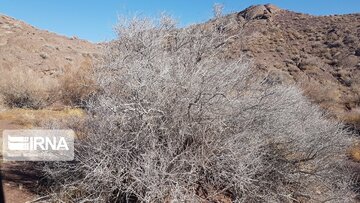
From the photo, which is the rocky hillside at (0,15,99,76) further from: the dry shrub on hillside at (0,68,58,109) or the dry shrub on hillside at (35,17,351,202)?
the dry shrub on hillside at (35,17,351,202)

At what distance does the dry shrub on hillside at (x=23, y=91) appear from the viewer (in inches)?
818

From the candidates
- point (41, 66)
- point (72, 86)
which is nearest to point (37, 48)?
point (41, 66)

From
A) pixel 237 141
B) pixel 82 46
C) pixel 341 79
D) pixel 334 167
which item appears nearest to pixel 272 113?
pixel 237 141

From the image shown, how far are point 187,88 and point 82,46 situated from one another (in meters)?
44.2

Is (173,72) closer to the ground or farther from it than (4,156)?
farther from it

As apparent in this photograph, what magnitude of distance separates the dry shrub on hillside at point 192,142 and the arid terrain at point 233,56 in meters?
0.63

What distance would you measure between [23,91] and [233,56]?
11988 millimetres

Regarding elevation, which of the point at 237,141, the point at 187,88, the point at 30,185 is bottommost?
the point at 30,185

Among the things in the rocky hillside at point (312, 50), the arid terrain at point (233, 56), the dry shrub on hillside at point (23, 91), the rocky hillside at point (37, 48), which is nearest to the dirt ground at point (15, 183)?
the arid terrain at point (233, 56)

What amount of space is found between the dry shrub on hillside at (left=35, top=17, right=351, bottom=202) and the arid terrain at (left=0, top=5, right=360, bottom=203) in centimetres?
63

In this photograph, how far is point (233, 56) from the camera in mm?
12398

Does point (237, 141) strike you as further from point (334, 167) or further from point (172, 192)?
point (334, 167)

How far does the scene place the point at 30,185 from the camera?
7.41m

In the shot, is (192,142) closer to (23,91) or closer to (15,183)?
(15,183)
